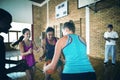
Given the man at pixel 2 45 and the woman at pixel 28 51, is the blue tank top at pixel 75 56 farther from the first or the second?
the woman at pixel 28 51

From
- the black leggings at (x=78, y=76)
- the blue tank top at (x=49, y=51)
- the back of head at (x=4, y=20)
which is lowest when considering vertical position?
the black leggings at (x=78, y=76)

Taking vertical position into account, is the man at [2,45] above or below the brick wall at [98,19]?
below

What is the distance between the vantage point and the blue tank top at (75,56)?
4.93ft

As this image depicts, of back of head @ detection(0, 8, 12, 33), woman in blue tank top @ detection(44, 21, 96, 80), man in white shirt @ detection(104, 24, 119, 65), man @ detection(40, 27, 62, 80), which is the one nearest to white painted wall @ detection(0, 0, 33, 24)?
man in white shirt @ detection(104, 24, 119, 65)

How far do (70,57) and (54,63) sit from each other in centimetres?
16

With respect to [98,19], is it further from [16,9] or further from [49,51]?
[49,51]

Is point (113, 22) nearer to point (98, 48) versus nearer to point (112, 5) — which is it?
point (112, 5)

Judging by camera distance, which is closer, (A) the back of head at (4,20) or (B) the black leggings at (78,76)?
(A) the back of head at (4,20)

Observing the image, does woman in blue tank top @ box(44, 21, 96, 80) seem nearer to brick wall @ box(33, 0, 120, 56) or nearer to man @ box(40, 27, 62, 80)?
man @ box(40, 27, 62, 80)

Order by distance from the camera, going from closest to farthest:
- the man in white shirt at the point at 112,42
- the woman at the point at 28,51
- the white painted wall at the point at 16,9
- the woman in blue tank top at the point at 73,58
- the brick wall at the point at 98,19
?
the woman in blue tank top at the point at 73,58, the woman at the point at 28,51, the man in white shirt at the point at 112,42, the brick wall at the point at 98,19, the white painted wall at the point at 16,9

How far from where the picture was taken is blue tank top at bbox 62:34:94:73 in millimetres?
1502

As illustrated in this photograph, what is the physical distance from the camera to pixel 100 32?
5.41 metres

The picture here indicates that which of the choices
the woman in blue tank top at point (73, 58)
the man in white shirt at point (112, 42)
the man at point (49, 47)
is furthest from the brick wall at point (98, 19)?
the woman in blue tank top at point (73, 58)

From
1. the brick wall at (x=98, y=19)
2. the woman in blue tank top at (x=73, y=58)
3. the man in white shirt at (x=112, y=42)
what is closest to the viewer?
the woman in blue tank top at (x=73, y=58)
